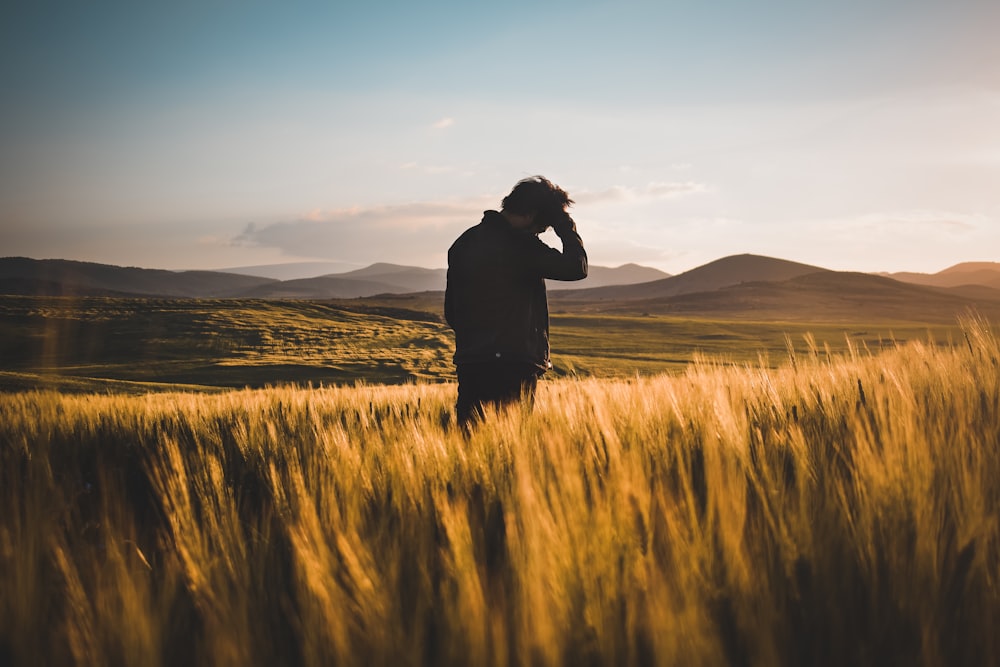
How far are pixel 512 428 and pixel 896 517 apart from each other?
135 centimetres

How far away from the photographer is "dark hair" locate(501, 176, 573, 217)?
429 centimetres

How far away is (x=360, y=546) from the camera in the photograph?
120cm

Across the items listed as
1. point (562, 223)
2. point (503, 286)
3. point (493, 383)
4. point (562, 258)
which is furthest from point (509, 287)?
point (493, 383)

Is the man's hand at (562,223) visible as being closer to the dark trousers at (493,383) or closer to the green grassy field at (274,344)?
the dark trousers at (493,383)

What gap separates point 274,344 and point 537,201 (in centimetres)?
4905

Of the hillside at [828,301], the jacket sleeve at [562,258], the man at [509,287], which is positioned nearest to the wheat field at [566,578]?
the jacket sleeve at [562,258]

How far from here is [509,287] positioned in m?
4.38

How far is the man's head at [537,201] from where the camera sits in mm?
4293

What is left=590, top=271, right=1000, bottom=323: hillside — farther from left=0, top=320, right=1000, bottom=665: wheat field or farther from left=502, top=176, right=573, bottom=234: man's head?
left=0, top=320, right=1000, bottom=665: wheat field

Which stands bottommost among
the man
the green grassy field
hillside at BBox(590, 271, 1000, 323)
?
the green grassy field

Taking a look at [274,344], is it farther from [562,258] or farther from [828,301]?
[828,301]

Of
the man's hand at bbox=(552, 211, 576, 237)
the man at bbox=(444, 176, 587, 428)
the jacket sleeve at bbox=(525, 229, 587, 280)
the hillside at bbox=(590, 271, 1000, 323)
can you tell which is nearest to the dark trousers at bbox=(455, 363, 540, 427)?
the man at bbox=(444, 176, 587, 428)

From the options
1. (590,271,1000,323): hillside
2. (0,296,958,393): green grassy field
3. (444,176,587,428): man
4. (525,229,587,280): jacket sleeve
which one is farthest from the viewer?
(590,271,1000,323): hillside

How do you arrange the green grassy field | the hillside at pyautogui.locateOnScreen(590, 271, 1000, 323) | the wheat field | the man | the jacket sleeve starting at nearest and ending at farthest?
the wheat field, the jacket sleeve, the man, the green grassy field, the hillside at pyautogui.locateOnScreen(590, 271, 1000, 323)
